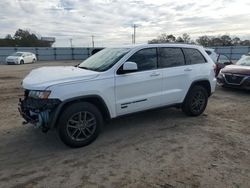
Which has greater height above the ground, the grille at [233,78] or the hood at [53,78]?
the hood at [53,78]

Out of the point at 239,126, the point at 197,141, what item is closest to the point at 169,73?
the point at 197,141

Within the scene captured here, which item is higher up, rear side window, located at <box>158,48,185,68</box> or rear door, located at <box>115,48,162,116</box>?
rear side window, located at <box>158,48,185,68</box>

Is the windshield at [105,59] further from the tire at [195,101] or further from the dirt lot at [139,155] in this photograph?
the tire at [195,101]

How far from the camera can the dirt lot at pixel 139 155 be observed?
3658 millimetres

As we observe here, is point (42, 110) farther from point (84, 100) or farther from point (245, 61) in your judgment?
point (245, 61)

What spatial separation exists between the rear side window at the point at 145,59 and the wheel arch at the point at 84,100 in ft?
3.61

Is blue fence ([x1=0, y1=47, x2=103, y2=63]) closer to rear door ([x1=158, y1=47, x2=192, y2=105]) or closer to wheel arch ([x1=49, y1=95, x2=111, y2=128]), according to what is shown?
rear door ([x1=158, y1=47, x2=192, y2=105])

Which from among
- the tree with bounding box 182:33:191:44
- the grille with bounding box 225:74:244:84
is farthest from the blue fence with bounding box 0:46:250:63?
the grille with bounding box 225:74:244:84

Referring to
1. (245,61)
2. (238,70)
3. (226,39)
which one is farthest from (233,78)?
(226,39)

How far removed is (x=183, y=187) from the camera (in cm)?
347

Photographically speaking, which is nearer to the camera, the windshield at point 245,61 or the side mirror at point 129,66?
the side mirror at point 129,66

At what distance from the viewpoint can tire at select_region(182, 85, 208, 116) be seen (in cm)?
638

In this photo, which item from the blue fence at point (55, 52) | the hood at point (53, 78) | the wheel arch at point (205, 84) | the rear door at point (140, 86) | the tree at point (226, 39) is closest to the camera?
the hood at point (53, 78)

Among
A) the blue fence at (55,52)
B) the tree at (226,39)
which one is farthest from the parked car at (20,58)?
the tree at (226,39)
